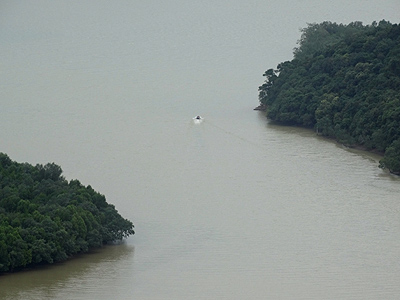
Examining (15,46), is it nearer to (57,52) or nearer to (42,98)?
(57,52)

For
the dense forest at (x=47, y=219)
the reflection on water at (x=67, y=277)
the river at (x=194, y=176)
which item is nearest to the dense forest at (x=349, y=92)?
the river at (x=194, y=176)

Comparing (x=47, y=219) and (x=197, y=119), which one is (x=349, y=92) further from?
(x=47, y=219)

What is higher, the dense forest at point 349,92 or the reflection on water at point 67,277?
the dense forest at point 349,92

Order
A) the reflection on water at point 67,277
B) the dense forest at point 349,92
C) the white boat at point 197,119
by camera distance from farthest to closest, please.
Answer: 1. the white boat at point 197,119
2. the dense forest at point 349,92
3. the reflection on water at point 67,277

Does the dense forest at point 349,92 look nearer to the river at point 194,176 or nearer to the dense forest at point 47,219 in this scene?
the river at point 194,176

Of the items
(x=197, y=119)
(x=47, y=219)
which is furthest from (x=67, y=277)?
(x=197, y=119)

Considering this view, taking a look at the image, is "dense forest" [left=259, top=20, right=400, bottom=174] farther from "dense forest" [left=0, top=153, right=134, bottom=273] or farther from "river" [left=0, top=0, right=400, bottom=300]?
"dense forest" [left=0, top=153, right=134, bottom=273]
